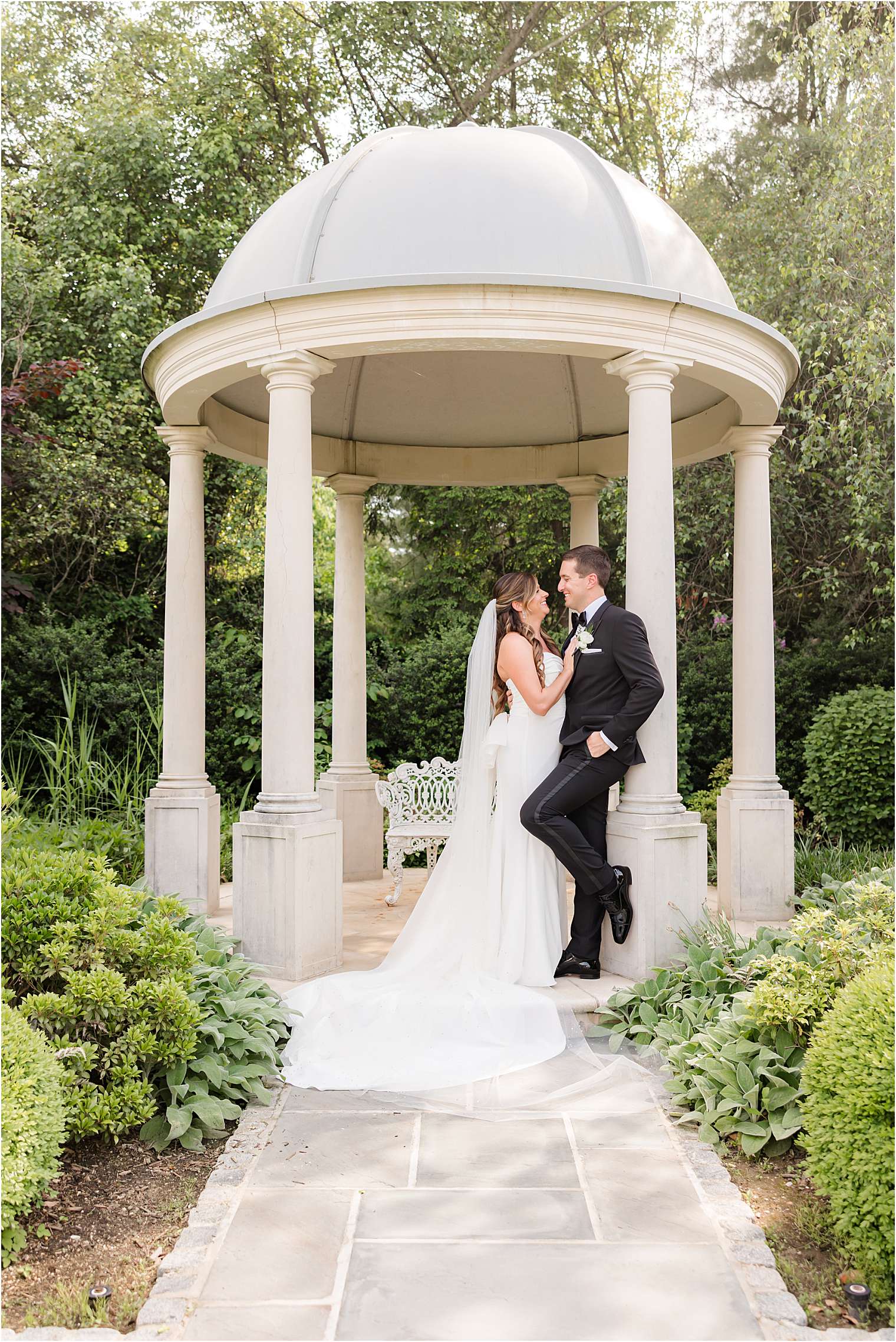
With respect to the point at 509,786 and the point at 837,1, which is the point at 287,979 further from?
the point at 837,1

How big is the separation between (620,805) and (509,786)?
767 millimetres

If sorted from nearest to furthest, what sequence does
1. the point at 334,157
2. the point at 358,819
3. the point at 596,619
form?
the point at 596,619 < the point at 358,819 < the point at 334,157

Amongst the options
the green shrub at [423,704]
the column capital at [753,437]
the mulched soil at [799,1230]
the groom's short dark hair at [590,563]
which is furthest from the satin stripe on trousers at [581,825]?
the green shrub at [423,704]

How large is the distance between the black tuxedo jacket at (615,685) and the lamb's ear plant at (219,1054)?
7.90 ft

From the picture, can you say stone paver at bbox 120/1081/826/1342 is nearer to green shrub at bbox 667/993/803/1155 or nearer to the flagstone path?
the flagstone path

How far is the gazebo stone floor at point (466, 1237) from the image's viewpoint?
10.1 feet

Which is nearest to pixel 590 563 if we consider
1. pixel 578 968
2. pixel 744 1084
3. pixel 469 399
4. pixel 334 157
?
pixel 578 968

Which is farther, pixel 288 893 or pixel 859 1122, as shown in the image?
pixel 288 893

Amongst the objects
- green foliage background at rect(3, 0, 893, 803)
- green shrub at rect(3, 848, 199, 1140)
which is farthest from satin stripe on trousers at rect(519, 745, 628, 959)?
green foliage background at rect(3, 0, 893, 803)

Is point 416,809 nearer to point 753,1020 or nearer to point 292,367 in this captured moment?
point 292,367

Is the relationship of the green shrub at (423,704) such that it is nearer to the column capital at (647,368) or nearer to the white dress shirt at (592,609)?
the white dress shirt at (592,609)

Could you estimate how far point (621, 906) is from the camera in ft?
21.2

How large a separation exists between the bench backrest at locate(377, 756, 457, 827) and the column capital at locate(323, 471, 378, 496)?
2.78m

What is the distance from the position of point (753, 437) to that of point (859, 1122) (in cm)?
613
